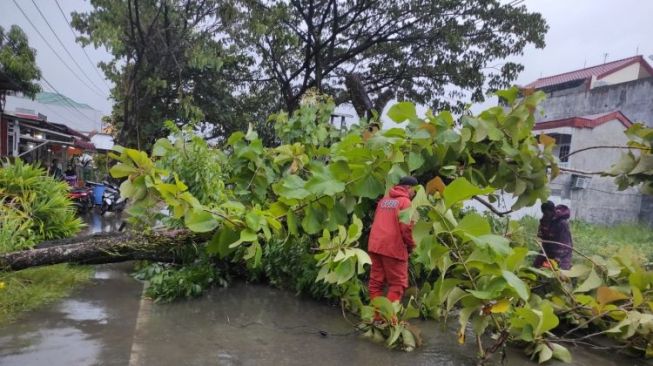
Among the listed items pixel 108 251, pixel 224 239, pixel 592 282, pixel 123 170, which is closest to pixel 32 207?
pixel 108 251

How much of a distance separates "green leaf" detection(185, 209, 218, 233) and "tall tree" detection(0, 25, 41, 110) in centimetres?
1051

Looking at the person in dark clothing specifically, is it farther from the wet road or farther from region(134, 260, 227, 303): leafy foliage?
region(134, 260, 227, 303): leafy foliage

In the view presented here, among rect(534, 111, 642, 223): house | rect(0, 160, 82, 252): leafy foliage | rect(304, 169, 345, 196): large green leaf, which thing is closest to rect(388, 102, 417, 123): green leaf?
rect(304, 169, 345, 196): large green leaf

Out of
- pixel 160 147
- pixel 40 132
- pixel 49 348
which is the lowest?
pixel 49 348

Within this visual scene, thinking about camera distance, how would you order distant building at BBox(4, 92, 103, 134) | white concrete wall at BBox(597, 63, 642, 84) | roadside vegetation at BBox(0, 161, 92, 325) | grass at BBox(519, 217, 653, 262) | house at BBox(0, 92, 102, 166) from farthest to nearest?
distant building at BBox(4, 92, 103, 134), white concrete wall at BBox(597, 63, 642, 84), house at BBox(0, 92, 102, 166), grass at BBox(519, 217, 653, 262), roadside vegetation at BBox(0, 161, 92, 325)

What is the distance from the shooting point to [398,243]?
14.1 ft

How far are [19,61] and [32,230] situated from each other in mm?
8942

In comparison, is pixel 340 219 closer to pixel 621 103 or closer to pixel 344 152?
pixel 344 152

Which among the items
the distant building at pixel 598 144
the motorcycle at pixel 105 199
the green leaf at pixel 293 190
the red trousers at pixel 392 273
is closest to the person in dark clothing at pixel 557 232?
the red trousers at pixel 392 273

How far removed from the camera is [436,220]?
3410 mm

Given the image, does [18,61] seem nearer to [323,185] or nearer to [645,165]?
[323,185]

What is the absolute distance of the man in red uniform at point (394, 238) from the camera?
4.26 metres

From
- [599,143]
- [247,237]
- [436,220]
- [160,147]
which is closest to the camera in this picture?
[436,220]

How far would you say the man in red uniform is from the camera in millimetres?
4258
